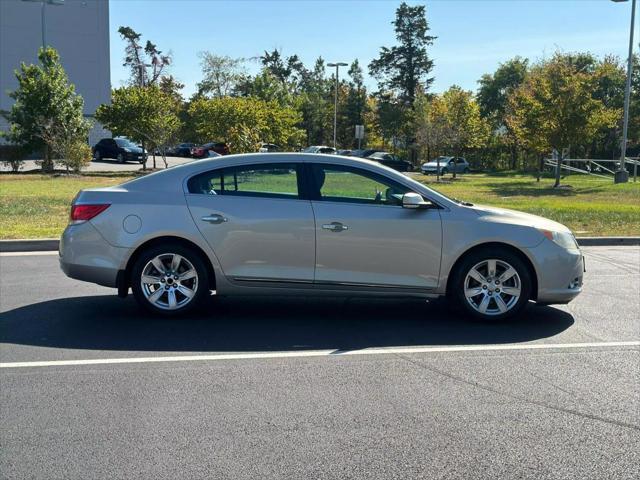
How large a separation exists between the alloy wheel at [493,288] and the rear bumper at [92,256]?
334 cm

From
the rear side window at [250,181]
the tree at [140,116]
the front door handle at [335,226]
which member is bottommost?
the front door handle at [335,226]

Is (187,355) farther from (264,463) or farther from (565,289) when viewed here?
(565,289)

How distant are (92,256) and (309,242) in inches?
82.3

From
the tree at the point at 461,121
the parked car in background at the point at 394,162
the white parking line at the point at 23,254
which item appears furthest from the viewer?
→ the parked car in background at the point at 394,162

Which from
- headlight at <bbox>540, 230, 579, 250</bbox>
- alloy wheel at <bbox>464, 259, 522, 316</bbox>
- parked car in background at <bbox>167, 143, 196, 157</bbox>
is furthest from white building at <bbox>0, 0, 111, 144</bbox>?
headlight at <bbox>540, 230, 579, 250</bbox>

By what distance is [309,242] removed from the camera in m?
6.29

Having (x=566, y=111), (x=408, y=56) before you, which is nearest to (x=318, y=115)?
(x=408, y=56)

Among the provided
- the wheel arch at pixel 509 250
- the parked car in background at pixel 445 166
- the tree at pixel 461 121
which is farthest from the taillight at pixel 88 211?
the parked car in background at pixel 445 166

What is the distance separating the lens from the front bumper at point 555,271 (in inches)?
250

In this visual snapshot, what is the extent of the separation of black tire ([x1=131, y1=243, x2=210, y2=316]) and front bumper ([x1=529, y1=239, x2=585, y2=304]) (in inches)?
124

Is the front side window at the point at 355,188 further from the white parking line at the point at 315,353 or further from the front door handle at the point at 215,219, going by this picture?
the white parking line at the point at 315,353

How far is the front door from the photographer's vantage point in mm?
6285

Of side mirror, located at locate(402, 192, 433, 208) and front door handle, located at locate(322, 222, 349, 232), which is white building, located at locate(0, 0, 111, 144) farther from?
side mirror, located at locate(402, 192, 433, 208)

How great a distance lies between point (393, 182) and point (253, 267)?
5.19 ft
